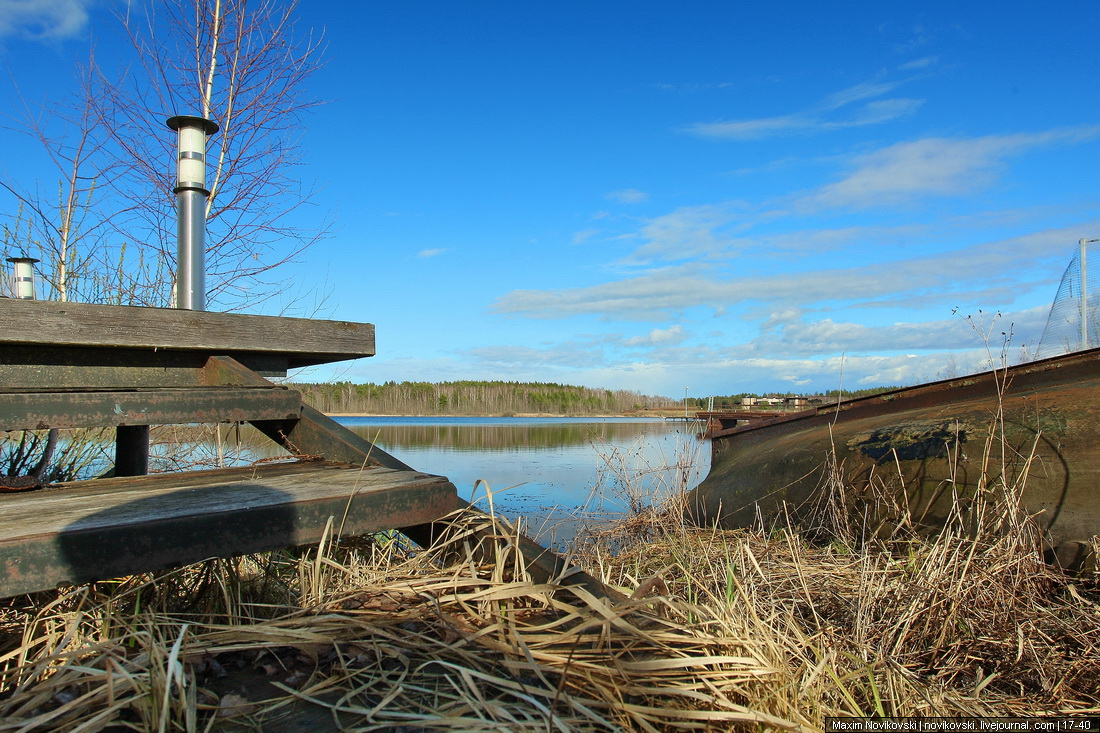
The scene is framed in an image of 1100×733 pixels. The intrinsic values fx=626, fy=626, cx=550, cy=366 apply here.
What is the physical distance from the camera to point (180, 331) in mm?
2936

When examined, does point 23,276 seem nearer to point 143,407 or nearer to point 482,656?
point 143,407

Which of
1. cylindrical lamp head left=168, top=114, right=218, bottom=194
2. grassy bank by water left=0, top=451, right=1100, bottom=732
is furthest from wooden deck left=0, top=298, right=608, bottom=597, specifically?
cylindrical lamp head left=168, top=114, right=218, bottom=194

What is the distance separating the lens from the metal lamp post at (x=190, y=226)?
4.16 m

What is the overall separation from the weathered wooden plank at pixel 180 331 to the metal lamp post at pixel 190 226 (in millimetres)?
1145

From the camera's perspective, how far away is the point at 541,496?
1025 centimetres

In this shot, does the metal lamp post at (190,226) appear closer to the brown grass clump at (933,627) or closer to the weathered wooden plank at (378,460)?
the weathered wooden plank at (378,460)

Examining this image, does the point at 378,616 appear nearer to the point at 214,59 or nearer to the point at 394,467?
the point at 394,467

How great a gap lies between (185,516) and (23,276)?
9315mm

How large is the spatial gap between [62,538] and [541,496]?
30.2ft

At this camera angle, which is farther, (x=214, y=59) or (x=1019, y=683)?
(x=214, y=59)

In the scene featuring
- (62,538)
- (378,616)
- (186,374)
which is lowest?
(378,616)

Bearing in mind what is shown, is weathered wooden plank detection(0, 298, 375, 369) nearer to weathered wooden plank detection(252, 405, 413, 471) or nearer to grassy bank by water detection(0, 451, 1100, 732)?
weathered wooden plank detection(252, 405, 413, 471)

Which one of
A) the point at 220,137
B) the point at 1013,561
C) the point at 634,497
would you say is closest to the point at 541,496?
the point at 634,497

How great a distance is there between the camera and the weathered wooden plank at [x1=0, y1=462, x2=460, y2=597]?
1.27m
